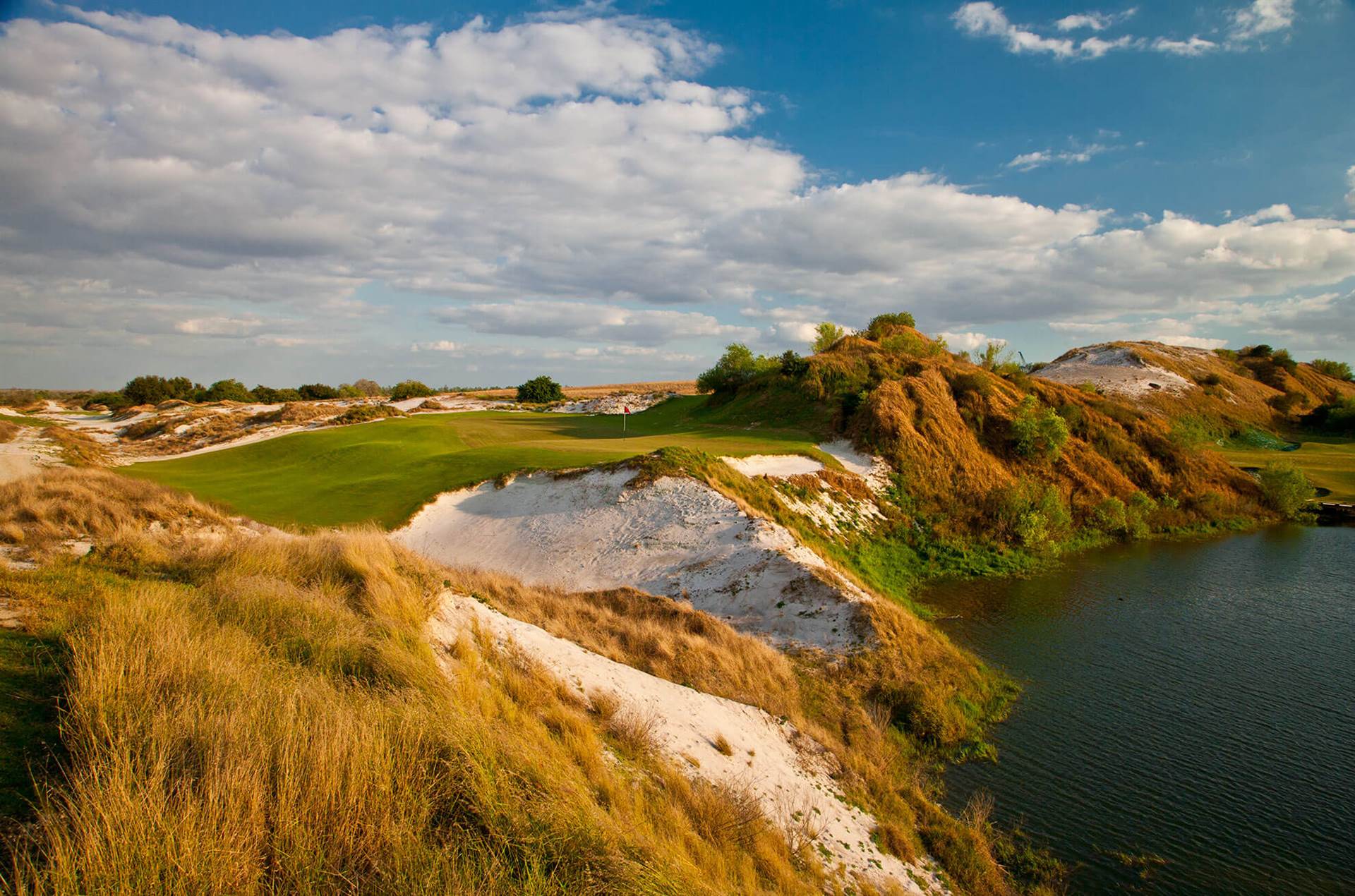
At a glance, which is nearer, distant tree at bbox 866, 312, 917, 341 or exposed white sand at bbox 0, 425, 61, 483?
exposed white sand at bbox 0, 425, 61, 483

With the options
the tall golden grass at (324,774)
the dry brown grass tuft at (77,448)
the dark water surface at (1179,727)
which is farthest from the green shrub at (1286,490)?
the dry brown grass tuft at (77,448)

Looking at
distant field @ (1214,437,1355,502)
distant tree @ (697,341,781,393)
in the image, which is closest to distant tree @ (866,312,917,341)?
distant tree @ (697,341,781,393)

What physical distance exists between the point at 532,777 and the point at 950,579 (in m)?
19.1

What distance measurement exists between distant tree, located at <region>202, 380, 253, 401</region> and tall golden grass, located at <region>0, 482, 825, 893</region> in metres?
74.6

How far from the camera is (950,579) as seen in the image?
20.7 meters

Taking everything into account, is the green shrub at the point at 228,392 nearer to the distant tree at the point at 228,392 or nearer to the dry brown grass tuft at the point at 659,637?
the distant tree at the point at 228,392

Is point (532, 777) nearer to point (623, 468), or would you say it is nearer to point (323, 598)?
point (323, 598)

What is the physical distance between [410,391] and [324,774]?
279 feet

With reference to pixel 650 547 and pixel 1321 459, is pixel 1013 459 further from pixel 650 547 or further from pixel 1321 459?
pixel 1321 459

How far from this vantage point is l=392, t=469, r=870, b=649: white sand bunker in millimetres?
15047

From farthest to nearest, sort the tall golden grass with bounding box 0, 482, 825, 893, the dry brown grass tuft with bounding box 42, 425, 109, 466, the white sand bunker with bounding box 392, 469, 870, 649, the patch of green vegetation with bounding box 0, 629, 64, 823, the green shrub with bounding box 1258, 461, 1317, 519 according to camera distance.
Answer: the green shrub with bounding box 1258, 461, 1317, 519
the dry brown grass tuft with bounding box 42, 425, 109, 466
the white sand bunker with bounding box 392, 469, 870, 649
the patch of green vegetation with bounding box 0, 629, 64, 823
the tall golden grass with bounding box 0, 482, 825, 893

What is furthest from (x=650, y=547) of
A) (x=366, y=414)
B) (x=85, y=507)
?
(x=366, y=414)

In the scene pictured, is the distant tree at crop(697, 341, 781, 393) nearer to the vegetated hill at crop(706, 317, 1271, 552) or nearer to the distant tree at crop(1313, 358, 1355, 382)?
the vegetated hill at crop(706, 317, 1271, 552)

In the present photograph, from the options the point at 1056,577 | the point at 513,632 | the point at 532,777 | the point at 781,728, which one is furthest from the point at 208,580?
the point at 1056,577
